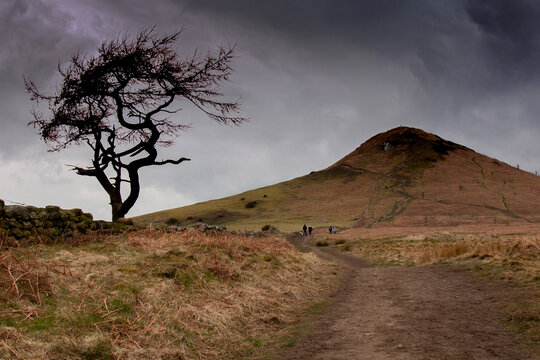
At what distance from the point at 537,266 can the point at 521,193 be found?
322 feet

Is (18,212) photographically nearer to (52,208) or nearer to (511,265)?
(52,208)

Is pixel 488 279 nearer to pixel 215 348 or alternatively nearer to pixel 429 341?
pixel 429 341

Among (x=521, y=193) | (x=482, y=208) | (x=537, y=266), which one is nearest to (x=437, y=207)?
(x=482, y=208)

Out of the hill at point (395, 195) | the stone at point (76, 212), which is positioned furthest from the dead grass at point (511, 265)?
the hill at point (395, 195)

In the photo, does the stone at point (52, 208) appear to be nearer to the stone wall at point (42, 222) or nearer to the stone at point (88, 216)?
the stone wall at point (42, 222)

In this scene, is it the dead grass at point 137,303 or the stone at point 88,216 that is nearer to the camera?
the dead grass at point 137,303

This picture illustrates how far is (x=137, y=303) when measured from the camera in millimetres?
5875

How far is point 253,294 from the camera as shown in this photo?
8.02 m

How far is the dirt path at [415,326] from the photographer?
15.6ft

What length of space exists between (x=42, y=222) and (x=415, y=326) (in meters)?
8.78

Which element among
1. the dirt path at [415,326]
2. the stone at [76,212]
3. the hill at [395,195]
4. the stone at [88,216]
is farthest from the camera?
the hill at [395,195]

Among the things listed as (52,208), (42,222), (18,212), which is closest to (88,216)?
(52,208)

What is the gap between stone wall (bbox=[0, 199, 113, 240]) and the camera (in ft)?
27.0

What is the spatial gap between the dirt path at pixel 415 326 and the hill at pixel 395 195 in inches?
2204
